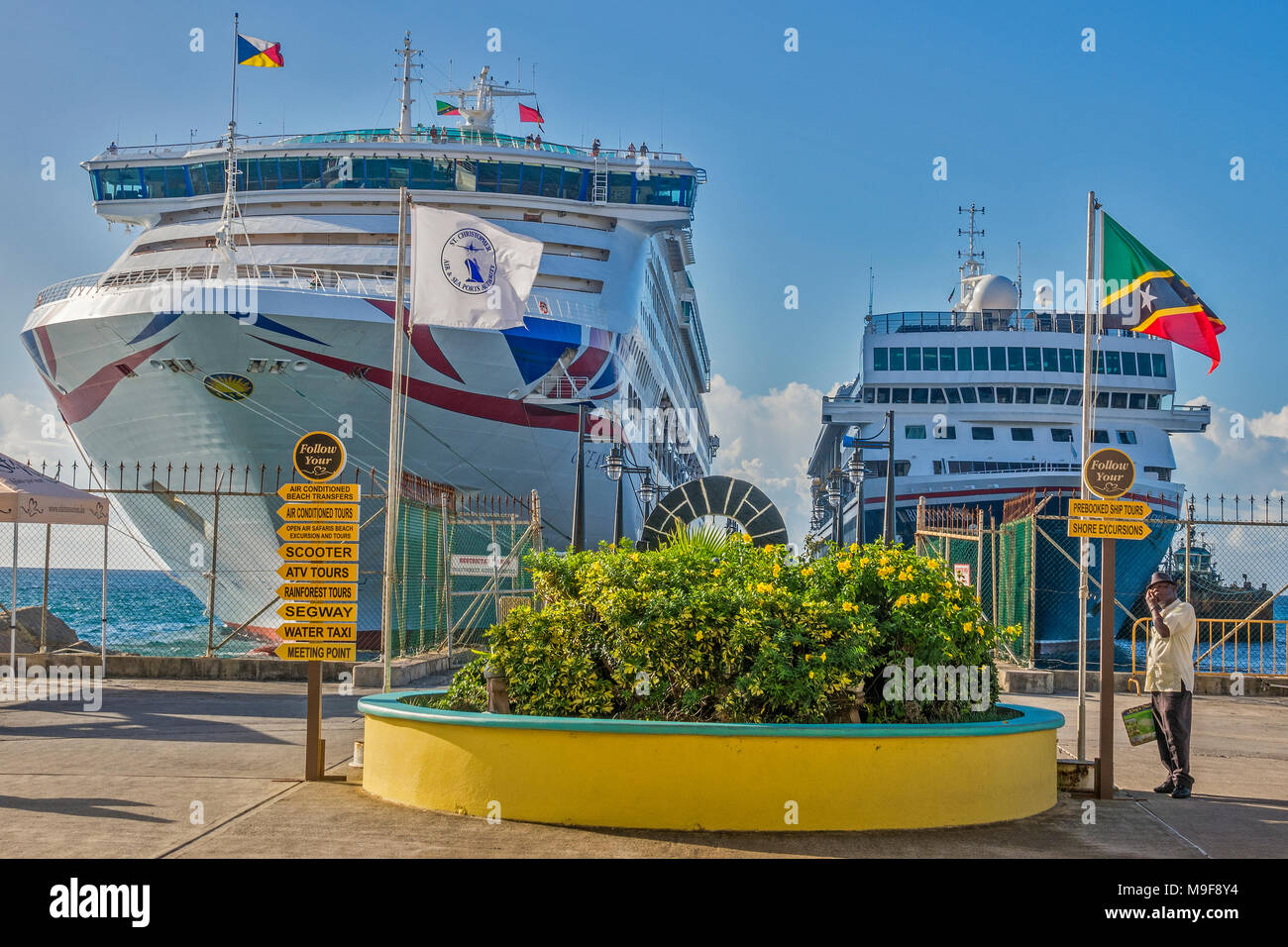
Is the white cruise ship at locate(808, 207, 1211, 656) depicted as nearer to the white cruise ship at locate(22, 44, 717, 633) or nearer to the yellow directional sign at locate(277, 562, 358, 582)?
the white cruise ship at locate(22, 44, 717, 633)

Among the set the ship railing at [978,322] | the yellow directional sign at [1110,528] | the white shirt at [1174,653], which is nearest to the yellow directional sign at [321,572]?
the yellow directional sign at [1110,528]

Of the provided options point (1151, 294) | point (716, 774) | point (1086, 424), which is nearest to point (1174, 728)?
point (1086, 424)

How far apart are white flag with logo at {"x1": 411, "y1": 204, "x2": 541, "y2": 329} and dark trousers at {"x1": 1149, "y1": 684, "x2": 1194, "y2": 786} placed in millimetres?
6046

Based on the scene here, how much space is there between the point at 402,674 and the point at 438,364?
899cm

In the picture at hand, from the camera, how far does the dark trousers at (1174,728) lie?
8.51m

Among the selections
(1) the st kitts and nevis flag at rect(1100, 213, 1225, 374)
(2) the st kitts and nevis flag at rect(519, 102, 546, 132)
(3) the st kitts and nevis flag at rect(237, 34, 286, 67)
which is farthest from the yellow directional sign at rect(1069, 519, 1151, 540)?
(2) the st kitts and nevis flag at rect(519, 102, 546, 132)

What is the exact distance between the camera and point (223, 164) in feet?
96.4

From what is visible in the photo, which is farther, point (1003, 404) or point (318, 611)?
point (1003, 404)

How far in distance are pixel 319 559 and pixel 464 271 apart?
10.2 feet

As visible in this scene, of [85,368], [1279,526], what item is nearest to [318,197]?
[85,368]

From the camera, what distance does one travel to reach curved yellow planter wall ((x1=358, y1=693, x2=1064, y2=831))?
6.68m

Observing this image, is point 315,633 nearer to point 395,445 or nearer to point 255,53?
point 395,445

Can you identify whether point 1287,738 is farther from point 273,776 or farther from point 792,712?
point 273,776

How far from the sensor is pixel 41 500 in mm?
12766
